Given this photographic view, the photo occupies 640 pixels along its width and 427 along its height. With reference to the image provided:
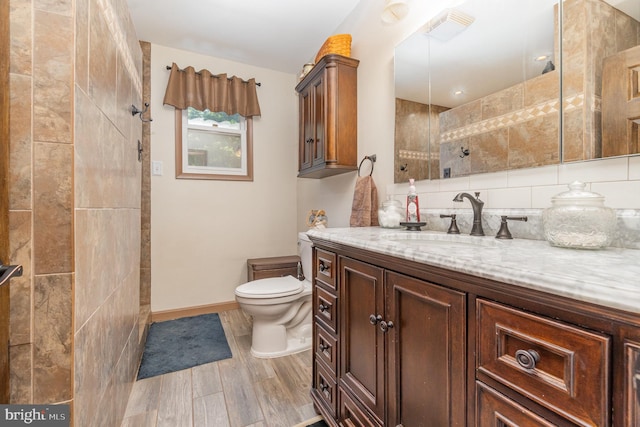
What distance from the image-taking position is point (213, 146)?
2900 mm

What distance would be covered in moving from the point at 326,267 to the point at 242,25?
2128 millimetres

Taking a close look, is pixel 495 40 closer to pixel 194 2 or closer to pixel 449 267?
pixel 449 267

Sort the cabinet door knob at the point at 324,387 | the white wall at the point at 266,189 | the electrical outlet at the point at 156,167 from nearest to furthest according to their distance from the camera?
the cabinet door knob at the point at 324,387 → the white wall at the point at 266,189 → the electrical outlet at the point at 156,167

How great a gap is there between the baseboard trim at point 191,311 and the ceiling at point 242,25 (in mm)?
2438

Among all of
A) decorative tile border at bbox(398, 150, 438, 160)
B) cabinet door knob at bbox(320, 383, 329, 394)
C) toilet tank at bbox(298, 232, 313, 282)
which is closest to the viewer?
cabinet door knob at bbox(320, 383, 329, 394)

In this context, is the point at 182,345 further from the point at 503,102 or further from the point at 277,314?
the point at 503,102

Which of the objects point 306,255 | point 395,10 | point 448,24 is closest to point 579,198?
point 448,24

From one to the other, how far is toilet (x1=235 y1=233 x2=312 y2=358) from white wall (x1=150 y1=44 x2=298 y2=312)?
3.01 feet

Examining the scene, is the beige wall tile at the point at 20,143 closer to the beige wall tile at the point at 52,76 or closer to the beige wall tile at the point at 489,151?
the beige wall tile at the point at 52,76

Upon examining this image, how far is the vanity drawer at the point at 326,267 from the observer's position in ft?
4.05

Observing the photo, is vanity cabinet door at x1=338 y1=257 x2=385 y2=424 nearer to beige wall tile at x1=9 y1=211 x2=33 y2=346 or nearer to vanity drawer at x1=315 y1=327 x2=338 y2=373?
vanity drawer at x1=315 y1=327 x2=338 y2=373

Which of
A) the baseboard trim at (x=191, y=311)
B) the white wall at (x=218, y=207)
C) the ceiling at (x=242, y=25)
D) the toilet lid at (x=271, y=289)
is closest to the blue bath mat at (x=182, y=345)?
the baseboard trim at (x=191, y=311)

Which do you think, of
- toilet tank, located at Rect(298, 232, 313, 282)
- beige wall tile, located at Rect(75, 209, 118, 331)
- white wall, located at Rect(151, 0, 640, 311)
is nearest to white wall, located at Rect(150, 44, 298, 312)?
white wall, located at Rect(151, 0, 640, 311)

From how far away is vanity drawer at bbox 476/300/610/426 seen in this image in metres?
0.44
